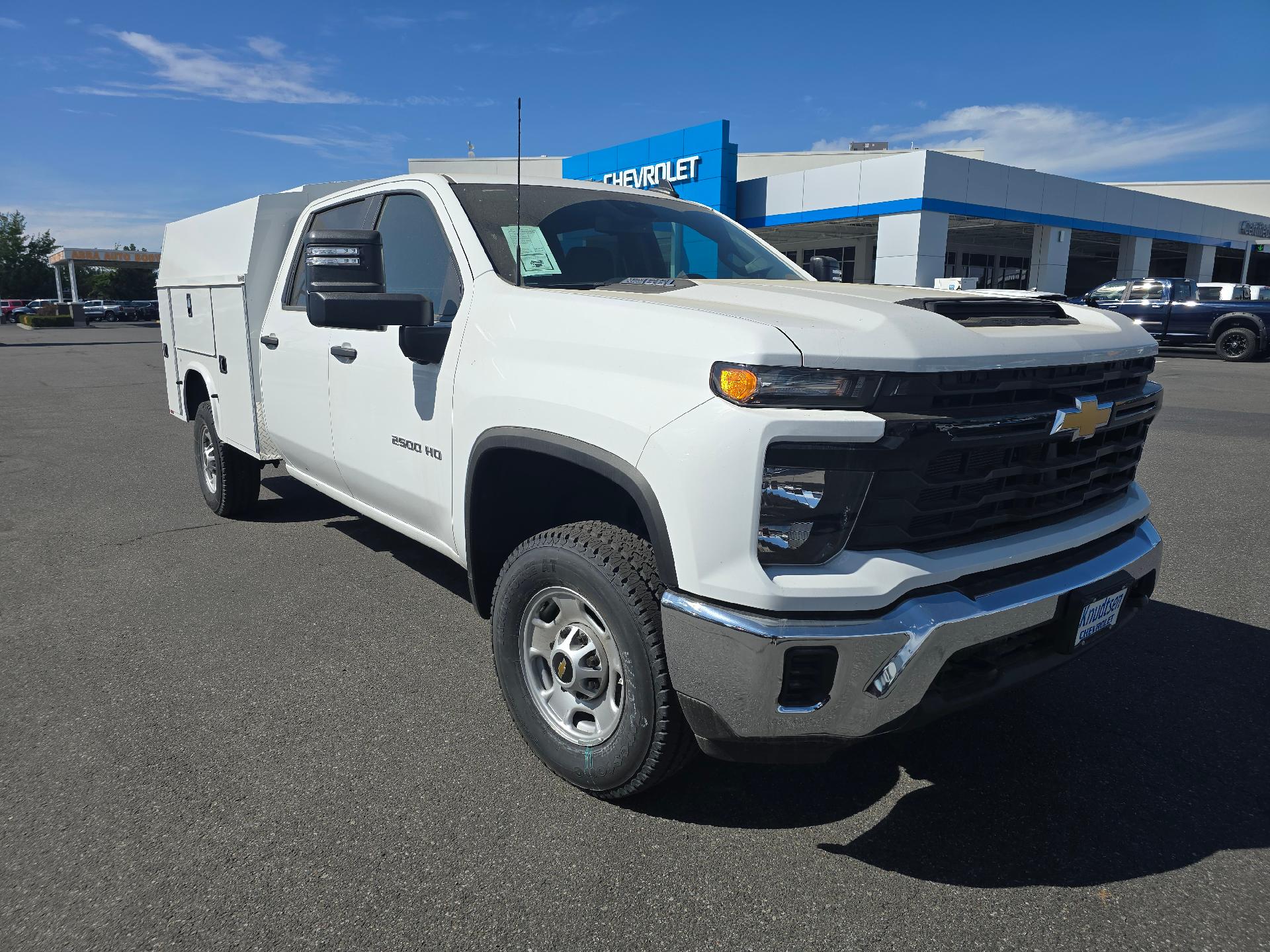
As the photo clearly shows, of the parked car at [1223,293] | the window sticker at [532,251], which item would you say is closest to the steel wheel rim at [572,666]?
the window sticker at [532,251]

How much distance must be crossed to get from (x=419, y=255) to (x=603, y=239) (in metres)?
Result: 0.76

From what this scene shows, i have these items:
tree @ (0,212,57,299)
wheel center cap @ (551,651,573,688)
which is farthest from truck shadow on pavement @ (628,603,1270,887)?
tree @ (0,212,57,299)

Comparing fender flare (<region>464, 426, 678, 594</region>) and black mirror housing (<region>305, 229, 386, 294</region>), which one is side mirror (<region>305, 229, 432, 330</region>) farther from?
fender flare (<region>464, 426, 678, 594</region>)

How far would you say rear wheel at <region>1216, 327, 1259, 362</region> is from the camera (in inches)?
761

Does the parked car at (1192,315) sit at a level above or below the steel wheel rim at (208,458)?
above

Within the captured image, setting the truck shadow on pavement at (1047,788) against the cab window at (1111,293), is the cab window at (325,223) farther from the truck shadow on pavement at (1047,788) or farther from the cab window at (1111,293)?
the cab window at (1111,293)

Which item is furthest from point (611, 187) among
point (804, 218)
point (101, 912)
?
point (804, 218)

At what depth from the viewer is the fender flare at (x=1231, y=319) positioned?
62.7 ft

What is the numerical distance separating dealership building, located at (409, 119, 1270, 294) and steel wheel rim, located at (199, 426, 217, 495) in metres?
11.6

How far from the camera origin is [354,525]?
5.85m

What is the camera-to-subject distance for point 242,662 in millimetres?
3688

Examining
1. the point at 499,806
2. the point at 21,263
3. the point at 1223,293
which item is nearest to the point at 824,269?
the point at 499,806

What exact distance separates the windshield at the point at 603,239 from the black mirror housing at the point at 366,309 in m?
0.32

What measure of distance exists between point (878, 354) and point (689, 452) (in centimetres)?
51
